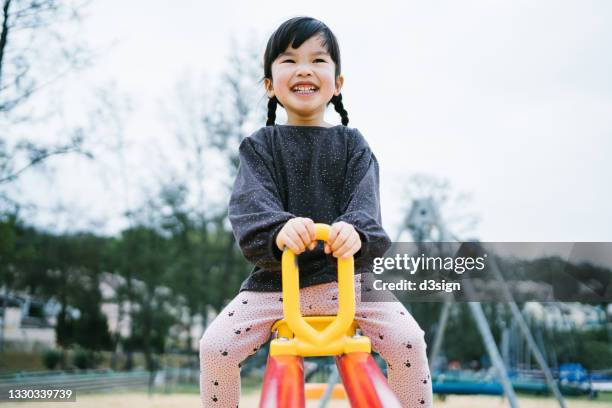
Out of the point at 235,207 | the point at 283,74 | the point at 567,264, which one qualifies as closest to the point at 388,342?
the point at 235,207

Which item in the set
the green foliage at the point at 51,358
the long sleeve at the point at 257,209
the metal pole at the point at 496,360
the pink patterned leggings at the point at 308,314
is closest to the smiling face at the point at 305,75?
the long sleeve at the point at 257,209

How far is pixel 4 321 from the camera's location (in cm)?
527

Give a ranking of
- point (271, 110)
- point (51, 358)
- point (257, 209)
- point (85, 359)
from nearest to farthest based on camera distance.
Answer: point (257, 209), point (271, 110), point (51, 358), point (85, 359)

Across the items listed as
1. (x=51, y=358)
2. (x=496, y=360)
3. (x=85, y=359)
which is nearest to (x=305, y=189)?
(x=496, y=360)

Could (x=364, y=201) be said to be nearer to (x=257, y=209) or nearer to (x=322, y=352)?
(x=257, y=209)

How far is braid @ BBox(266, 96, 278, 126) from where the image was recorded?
5.22 ft

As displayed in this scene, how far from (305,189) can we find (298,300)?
1.29 feet

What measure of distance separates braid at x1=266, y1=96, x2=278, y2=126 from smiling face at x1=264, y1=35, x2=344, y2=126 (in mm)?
155

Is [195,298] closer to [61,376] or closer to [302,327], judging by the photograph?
[61,376]

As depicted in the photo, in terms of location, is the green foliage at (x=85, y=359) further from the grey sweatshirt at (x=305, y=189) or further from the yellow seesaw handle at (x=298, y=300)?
the yellow seesaw handle at (x=298, y=300)

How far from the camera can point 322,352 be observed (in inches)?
43.3

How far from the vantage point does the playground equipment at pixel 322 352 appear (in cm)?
104

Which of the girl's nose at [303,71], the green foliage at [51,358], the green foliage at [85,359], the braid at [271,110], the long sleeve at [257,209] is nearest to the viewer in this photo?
the long sleeve at [257,209]

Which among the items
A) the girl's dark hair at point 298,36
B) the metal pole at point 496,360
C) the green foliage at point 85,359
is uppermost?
the girl's dark hair at point 298,36
